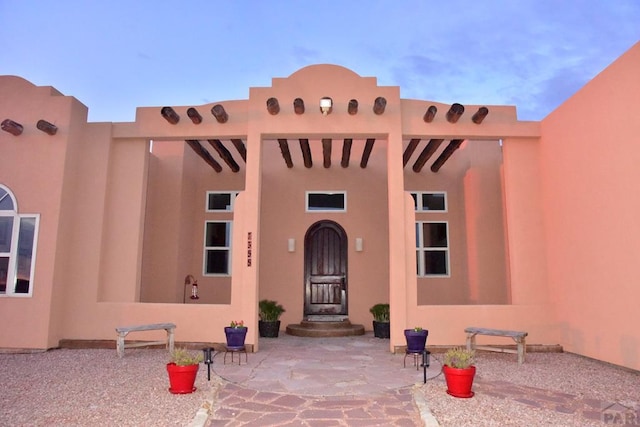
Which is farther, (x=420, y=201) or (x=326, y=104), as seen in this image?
(x=420, y=201)

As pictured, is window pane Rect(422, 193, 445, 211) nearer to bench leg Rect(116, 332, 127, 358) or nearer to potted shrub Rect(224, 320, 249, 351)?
potted shrub Rect(224, 320, 249, 351)

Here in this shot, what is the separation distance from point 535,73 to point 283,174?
36.8ft

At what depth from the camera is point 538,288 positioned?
297 inches

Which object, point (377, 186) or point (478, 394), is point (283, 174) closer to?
point (377, 186)

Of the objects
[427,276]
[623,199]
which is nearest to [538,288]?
[623,199]

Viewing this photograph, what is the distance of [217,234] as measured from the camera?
10.7 metres

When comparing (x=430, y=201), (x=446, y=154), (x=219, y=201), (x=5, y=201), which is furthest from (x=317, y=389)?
(x=219, y=201)

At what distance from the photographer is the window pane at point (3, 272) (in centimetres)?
714

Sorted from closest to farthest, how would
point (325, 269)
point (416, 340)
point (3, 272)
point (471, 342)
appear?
1. point (416, 340)
2. point (471, 342)
3. point (3, 272)
4. point (325, 269)

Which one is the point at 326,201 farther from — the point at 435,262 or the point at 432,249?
the point at 435,262

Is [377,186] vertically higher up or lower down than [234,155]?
lower down

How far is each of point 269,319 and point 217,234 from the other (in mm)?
2772

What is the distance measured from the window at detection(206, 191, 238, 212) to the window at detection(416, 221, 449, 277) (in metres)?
4.79

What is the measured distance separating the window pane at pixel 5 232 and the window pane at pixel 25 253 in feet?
0.62
